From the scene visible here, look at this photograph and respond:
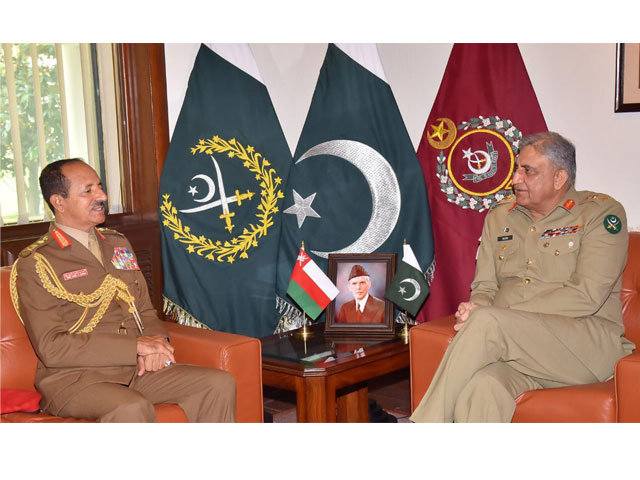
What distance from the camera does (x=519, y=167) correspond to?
2.94 meters

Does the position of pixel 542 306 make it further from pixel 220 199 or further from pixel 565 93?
pixel 220 199

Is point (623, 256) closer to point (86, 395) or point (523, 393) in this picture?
point (523, 393)

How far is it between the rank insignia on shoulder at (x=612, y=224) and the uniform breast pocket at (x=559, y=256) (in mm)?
119

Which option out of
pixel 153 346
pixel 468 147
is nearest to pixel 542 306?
pixel 468 147

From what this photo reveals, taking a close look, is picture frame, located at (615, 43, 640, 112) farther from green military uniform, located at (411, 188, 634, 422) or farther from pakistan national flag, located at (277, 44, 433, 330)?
pakistan national flag, located at (277, 44, 433, 330)

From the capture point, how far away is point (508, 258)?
9.98 feet

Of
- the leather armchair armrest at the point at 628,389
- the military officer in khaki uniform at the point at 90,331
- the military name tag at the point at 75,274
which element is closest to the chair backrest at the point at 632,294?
the leather armchair armrest at the point at 628,389

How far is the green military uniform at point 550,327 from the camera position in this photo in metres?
2.63

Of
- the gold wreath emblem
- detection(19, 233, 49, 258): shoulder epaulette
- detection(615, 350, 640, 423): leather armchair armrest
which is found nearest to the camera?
detection(615, 350, 640, 423): leather armchair armrest

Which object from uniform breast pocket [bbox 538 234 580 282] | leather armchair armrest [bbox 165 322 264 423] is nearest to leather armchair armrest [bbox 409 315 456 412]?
uniform breast pocket [bbox 538 234 580 282]

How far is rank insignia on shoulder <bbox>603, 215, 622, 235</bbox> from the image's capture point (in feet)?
9.06

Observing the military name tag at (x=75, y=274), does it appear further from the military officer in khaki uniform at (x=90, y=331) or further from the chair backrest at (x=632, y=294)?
the chair backrest at (x=632, y=294)

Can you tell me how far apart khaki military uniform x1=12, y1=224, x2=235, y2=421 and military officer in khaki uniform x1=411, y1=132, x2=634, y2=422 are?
82 centimetres

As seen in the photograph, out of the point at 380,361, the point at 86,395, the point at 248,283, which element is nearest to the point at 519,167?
the point at 380,361
